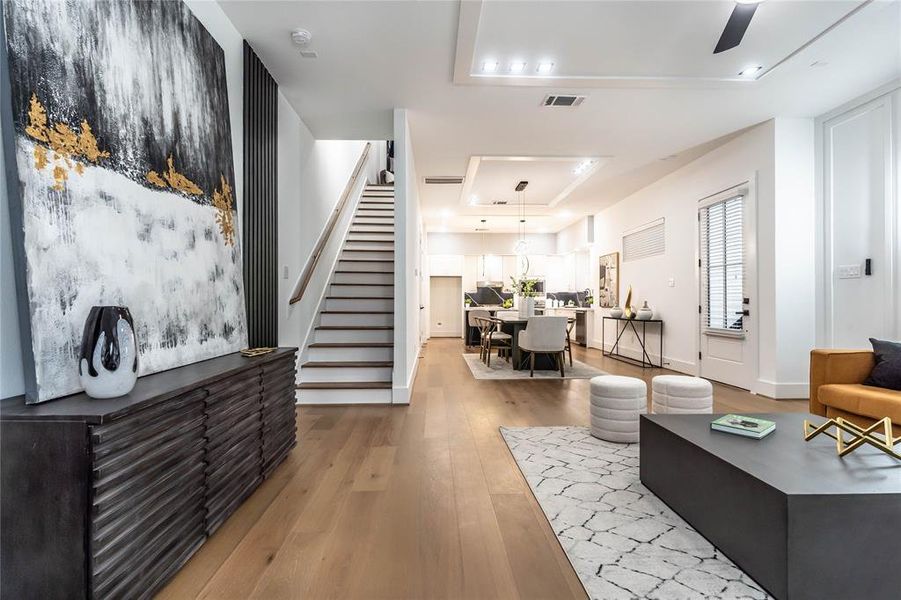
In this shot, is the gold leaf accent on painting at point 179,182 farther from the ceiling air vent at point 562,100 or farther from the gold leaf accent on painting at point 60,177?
the ceiling air vent at point 562,100

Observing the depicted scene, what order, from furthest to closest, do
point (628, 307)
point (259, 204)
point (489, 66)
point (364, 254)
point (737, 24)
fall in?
1. point (628, 307)
2. point (364, 254)
3. point (489, 66)
4. point (259, 204)
5. point (737, 24)

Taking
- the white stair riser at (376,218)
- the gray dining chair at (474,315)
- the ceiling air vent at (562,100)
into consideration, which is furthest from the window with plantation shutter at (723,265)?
the white stair riser at (376,218)

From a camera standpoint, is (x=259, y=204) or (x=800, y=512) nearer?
(x=800, y=512)

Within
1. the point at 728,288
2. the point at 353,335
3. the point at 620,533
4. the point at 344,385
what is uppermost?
the point at 728,288

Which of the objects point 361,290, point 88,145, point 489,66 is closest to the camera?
point 88,145

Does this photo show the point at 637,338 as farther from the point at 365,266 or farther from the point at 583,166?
the point at 365,266

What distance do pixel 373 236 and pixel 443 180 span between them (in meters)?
1.53

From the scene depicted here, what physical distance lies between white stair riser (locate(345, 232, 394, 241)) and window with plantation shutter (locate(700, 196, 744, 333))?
4.72 metres

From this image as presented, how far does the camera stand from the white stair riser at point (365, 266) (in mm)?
6105

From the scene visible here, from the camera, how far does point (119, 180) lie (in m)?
1.68

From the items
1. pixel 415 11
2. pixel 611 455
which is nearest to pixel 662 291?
pixel 611 455

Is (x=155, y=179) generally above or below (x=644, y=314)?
above

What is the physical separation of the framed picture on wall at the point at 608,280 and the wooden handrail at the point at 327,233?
5.44m


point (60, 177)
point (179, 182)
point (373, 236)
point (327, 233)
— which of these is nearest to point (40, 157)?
point (60, 177)
